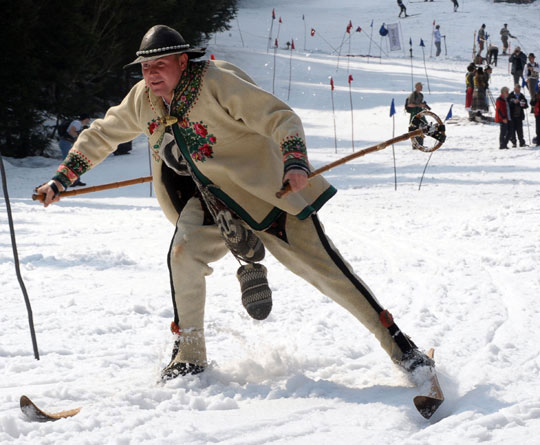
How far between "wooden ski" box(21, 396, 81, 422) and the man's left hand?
1.25 m

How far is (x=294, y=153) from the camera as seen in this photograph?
3506 millimetres

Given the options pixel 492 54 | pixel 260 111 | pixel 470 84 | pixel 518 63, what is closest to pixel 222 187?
pixel 260 111

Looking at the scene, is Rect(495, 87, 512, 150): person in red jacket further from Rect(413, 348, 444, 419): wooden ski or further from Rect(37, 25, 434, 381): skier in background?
Rect(413, 348, 444, 419): wooden ski

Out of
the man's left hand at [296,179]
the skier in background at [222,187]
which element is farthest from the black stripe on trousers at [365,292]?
the man's left hand at [296,179]

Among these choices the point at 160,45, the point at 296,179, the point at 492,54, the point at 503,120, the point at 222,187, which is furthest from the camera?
the point at 492,54

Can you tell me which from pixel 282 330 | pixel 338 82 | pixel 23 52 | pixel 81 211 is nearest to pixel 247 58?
pixel 338 82

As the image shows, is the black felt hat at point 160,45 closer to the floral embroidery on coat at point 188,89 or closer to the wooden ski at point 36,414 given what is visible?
the floral embroidery on coat at point 188,89

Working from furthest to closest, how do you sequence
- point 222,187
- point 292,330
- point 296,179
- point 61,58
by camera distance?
point 61,58 < point 292,330 < point 222,187 < point 296,179

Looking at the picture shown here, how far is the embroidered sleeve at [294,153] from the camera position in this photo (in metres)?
3.49

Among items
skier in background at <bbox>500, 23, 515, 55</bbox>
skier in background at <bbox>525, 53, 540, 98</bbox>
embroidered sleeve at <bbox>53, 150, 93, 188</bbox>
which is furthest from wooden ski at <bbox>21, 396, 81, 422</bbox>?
skier in background at <bbox>500, 23, 515, 55</bbox>

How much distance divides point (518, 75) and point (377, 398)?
2289 centimetres

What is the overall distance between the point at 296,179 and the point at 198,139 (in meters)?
0.61

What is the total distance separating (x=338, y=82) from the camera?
91.8ft

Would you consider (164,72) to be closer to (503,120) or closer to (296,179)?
(296,179)
